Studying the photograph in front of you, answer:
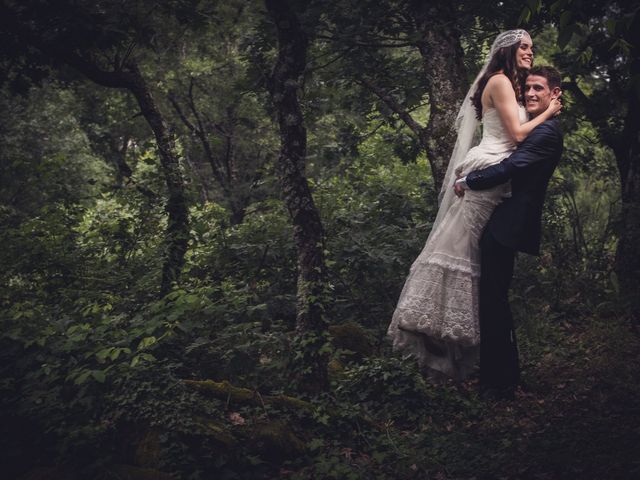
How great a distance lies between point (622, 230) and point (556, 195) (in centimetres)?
175

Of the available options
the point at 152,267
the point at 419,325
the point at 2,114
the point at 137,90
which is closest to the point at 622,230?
the point at 419,325

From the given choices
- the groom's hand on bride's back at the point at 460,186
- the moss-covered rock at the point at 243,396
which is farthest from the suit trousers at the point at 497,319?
the moss-covered rock at the point at 243,396

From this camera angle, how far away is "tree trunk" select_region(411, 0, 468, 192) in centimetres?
573

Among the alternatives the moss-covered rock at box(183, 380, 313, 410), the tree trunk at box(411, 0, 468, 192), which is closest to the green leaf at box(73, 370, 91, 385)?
the moss-covered rock at box(183, 380, 313, 410)

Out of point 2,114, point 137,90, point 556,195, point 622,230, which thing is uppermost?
point 2,114

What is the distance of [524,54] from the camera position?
4277 millimetres

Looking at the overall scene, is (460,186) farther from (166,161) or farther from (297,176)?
(166,161)

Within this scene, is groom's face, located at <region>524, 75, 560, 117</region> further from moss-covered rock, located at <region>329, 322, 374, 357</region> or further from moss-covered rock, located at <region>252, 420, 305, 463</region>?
moss-covered rock, located at <region>252, 420, 305, 463</region>

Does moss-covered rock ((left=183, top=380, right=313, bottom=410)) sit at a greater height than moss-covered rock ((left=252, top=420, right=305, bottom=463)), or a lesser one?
greater

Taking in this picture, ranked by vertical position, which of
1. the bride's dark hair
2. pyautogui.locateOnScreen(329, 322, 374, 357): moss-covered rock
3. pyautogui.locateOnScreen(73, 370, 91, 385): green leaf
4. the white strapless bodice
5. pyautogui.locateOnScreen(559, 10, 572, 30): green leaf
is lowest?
pyautogui.locateOnScreen(329, 322, 374, 357): moss-covered rock

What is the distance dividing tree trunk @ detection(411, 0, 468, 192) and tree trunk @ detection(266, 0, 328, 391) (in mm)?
1702

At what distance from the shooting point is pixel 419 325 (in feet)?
14.5

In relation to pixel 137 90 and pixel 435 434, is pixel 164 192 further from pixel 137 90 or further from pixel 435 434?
pixel 435 434

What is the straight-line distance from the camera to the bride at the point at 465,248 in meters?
4.27
